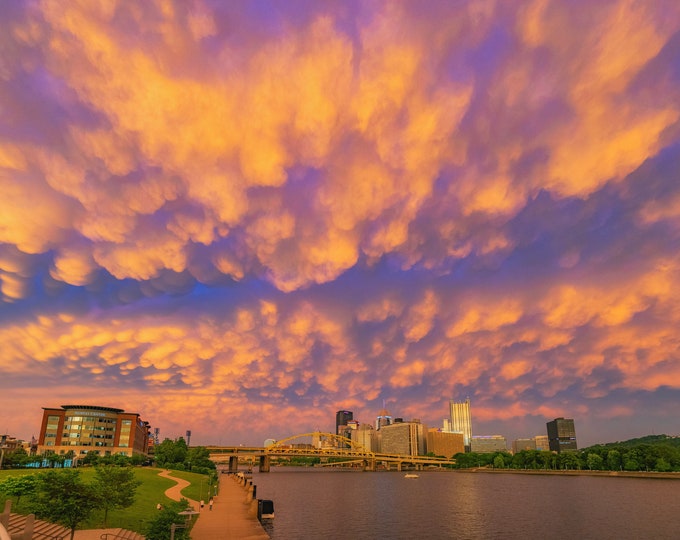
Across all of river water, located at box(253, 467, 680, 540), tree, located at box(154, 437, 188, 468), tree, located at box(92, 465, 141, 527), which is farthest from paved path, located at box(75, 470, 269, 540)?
tree, located at box(154, 437, 188, 468)

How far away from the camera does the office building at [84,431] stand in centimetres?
17300

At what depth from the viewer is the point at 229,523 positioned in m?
52.5

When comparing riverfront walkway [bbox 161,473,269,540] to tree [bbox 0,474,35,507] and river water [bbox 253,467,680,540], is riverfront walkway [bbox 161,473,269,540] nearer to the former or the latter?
river water [bbox 253,467,680,540]

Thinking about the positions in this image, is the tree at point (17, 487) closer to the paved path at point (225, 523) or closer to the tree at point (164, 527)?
the paved path at point (225, 523)

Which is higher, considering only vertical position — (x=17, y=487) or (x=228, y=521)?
(x=17, y=487)

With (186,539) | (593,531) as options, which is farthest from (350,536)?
(593,531)

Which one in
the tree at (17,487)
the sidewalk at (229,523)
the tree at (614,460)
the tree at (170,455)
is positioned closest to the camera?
the sidewalk at (229,523)

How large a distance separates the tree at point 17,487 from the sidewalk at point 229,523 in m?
17.4

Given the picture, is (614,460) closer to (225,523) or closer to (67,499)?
(225,523)

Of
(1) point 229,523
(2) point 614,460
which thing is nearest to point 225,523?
(1) point 229,523

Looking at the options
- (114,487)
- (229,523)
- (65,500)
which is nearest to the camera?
(65,500)

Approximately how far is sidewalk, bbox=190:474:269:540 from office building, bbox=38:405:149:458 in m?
133

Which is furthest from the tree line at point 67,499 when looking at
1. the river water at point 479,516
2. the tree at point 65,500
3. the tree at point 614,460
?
the tree at point 614,460

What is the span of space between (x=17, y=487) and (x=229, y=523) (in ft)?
72.1
